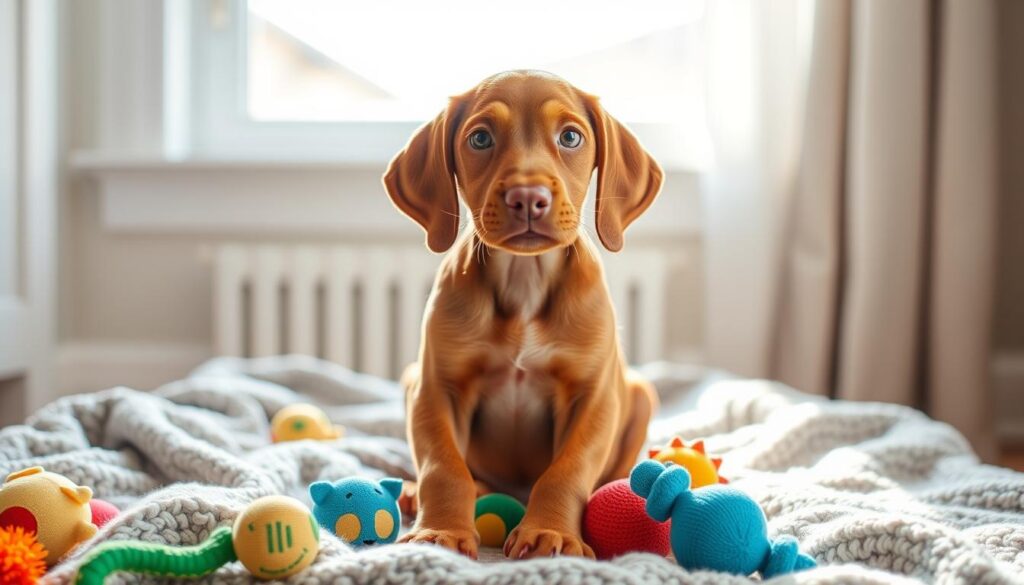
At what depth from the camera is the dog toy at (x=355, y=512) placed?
3.64 feet

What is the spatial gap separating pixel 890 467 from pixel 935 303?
3.32ft

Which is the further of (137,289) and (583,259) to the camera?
(137,289)

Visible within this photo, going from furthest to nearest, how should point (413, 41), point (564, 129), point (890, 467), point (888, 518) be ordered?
point (413, 41)
point (890, 467)
point (564, 129)
point (888, 518)

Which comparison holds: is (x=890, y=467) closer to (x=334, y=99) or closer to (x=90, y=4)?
(x=334, y=99)

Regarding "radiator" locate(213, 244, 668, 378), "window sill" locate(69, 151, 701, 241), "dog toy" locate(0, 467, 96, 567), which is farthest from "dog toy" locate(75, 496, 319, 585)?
"window sill" locate(69, 151, 701, 241)

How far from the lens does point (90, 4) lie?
9.32ft

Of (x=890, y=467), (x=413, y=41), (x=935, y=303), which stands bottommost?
(x=890, y=467)

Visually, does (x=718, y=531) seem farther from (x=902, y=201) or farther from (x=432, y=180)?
(x=902, y=201)

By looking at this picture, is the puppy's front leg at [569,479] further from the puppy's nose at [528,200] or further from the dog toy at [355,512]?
the puppy's nose at [528,200]

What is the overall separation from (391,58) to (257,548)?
2.28 meters

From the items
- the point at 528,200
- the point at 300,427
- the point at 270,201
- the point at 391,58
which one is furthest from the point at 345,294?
the point at 528,200

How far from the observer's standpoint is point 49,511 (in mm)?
1063

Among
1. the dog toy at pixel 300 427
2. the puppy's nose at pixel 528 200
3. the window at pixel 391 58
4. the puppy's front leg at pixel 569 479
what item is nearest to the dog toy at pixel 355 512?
the puppy's front leg at pixel 569 479

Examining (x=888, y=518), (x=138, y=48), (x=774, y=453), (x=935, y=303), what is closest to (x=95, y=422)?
(x=774, y=453)
